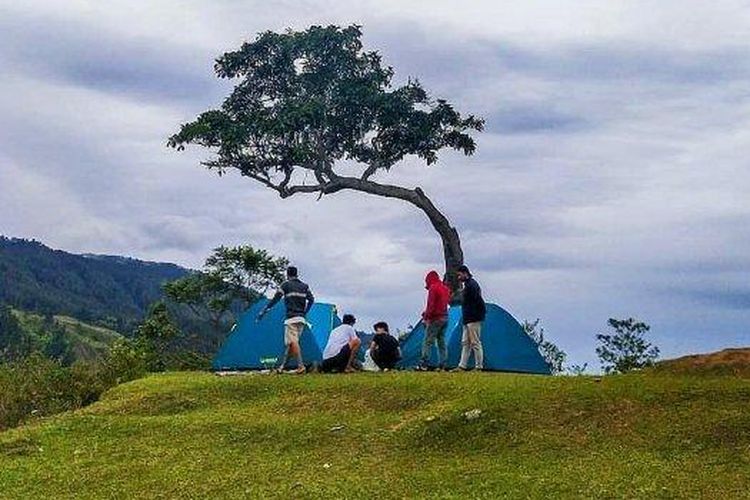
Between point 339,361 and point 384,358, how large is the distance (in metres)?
1.27

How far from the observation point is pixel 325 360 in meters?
22.9

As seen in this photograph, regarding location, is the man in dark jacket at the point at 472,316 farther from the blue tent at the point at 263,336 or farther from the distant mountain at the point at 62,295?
the distant mountain at the point at 62,295

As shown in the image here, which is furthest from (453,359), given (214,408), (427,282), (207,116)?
(207,116)

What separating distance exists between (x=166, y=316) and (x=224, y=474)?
23.1m

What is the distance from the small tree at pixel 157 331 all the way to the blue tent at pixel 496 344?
38.6ft

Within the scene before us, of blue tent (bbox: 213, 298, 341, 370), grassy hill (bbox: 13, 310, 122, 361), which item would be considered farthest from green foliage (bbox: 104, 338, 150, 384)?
grassy hill (bbox: 13, 310, 122, 361)

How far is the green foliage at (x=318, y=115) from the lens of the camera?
34031 mm

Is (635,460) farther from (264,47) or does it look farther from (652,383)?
(264,47)

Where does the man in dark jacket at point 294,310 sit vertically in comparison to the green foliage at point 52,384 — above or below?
above

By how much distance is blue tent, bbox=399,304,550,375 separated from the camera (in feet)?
83.1

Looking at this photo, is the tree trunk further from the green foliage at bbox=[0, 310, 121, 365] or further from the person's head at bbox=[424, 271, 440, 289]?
the green foliage at bbox=[0, 310, 121, 365]

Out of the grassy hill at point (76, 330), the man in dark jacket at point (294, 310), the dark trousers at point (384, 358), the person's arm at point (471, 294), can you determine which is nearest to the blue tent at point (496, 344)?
the dark trousers at point (384, 358)

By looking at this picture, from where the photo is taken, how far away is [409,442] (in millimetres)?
15328

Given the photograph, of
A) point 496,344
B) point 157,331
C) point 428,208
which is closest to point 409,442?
point 496,344
